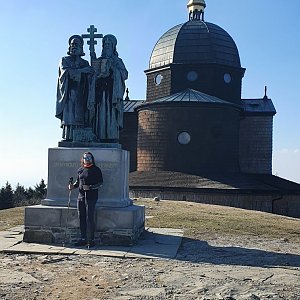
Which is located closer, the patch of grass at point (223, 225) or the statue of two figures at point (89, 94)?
the statue of two figures at point (89, 94)

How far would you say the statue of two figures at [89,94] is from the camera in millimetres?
9711

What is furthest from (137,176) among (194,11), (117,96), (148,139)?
(117,96)

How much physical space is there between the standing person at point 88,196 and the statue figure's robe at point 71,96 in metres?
1.14

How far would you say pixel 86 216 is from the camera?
8.79 m

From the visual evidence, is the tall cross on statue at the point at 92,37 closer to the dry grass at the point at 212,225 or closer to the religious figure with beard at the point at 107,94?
the religious figure with beard at the point at 107,94

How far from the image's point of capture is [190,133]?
29.8m

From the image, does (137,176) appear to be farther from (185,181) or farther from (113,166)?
(113,166)

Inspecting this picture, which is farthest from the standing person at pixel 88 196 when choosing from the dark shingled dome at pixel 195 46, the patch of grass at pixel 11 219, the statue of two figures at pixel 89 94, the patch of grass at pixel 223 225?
the dark shingled dome at pixel 195 46

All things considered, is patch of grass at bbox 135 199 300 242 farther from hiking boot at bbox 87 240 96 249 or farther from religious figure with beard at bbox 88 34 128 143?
religious figure with beard at bbox 88 34 128 143

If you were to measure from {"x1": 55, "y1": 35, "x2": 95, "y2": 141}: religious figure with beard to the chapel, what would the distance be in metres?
17.7

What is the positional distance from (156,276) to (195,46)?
1106 inches

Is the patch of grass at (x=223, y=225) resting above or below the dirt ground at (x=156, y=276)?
below

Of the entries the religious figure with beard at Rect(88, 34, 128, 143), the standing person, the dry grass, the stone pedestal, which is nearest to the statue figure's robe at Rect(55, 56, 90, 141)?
the religious figure with beard at Rect(88, 34, 128, 143)

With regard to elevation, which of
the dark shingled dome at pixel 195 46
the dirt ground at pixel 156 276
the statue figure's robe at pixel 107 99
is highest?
the dark shingled dome at pixel 195 46
